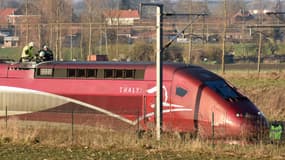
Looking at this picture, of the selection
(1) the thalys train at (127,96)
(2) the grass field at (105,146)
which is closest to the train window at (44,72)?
(1) the thalys train at (127,96)

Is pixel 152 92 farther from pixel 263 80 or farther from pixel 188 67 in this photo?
pixel 263 80

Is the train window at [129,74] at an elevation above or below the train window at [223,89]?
above

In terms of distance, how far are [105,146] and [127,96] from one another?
4.51 metres

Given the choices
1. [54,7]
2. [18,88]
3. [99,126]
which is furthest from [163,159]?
[54,7]

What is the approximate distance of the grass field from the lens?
20.2m

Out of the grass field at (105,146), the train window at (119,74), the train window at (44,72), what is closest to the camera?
the grass field at (105,146)

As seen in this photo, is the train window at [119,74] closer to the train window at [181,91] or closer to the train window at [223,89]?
the train window at [181,91]

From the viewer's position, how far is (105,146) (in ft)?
72.6

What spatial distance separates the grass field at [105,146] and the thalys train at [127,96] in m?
0.85

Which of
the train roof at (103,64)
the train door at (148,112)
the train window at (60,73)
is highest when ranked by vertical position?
the train roof at (103,64)

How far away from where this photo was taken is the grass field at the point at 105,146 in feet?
66.1

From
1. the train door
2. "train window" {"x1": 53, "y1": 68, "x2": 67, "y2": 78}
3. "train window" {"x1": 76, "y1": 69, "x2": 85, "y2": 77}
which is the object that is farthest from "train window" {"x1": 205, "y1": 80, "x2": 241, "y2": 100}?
"train window" {"x1": 53, "y1": 68, "x2": 67, "y2": 78}

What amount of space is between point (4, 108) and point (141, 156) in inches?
423

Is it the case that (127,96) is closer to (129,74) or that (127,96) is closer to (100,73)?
(129,74)
